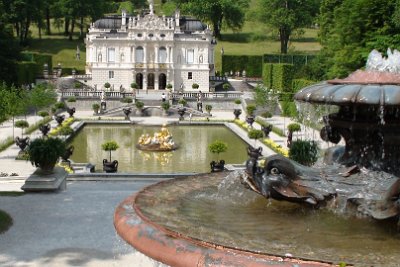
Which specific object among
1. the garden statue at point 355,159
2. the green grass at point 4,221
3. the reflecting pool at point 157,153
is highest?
the garden statue at point 355,159

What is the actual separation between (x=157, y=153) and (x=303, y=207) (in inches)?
828

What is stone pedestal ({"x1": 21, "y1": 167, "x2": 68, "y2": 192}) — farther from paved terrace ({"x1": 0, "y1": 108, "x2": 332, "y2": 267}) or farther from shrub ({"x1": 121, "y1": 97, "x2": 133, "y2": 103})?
shrub ({"x1": 121, "y1": 97, "x2": 133, "y2": 103})

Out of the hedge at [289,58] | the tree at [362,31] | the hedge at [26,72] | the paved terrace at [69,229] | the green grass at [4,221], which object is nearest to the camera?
the paved terrace at [69,229]

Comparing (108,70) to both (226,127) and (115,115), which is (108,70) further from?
(226,127)

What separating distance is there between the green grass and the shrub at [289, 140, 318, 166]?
10.6 m

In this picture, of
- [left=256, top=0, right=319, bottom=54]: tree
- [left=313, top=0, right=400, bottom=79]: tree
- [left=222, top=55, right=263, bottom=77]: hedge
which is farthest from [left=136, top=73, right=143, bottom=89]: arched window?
[left=313, top=0, right=400, bottom=79]: tree

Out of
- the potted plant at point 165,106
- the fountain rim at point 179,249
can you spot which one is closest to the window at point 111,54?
the potted plant at point 165,106

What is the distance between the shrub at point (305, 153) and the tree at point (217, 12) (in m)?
69.9

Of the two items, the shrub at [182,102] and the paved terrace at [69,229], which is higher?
the shrub at [182,102]

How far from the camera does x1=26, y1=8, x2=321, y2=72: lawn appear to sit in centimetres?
7806

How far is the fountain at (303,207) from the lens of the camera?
21.4 feet

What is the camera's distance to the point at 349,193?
8.60 m

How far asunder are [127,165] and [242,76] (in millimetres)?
48272

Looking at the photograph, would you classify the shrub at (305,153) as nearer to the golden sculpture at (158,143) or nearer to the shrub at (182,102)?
the golden sculpture at (158,143)
